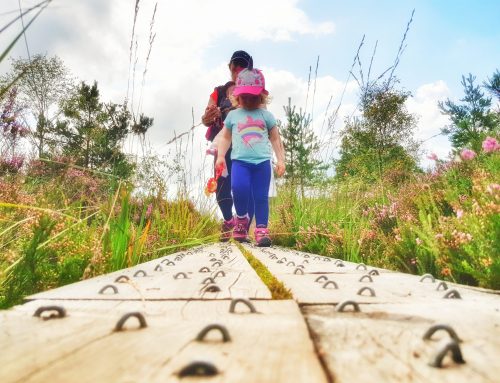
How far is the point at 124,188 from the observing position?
3.29 m

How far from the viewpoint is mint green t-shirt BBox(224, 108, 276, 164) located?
6.17 meters

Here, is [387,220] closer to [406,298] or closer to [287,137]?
[406,298]

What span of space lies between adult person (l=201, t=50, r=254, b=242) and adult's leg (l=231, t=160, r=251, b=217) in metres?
0.60

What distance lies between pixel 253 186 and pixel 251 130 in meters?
0.80

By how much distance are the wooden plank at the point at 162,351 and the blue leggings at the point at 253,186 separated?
4.85m

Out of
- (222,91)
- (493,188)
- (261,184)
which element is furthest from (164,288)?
(222,91)

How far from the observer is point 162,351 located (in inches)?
33.5

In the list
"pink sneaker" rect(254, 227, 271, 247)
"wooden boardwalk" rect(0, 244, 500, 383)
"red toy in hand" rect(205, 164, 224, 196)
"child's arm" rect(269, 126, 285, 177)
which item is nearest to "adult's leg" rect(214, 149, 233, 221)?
"red toy in hand" rect(205, 164, 224, 196)

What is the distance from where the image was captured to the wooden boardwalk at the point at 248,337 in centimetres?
73

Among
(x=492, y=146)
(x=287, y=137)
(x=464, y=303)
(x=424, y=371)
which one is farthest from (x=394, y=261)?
A: (x=287, y=137)

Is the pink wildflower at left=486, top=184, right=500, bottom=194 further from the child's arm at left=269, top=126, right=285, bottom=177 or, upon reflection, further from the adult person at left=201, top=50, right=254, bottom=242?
the adult person at left=201, top=50, right=254, bottom=242

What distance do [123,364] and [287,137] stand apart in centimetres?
3024

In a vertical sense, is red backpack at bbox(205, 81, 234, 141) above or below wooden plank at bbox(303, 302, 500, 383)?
above

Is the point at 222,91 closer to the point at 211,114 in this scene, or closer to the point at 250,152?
the point at 211,114
